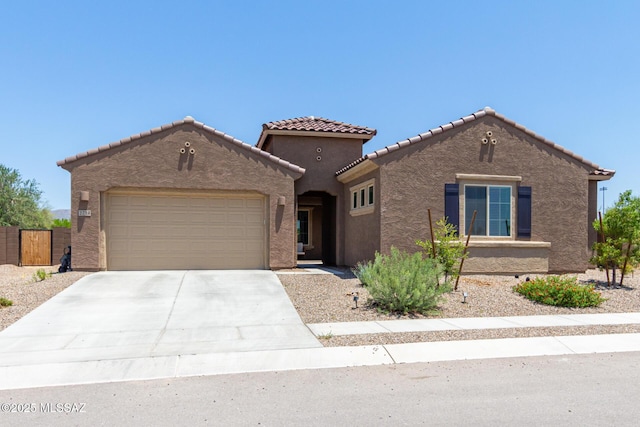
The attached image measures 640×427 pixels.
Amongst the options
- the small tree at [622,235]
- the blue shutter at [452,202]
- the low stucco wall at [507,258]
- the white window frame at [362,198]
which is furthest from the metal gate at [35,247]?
the small tree at [622,235]

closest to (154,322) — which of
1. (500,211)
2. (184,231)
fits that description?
(184,231)

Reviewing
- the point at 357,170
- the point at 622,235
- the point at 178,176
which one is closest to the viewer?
the point at 622,235

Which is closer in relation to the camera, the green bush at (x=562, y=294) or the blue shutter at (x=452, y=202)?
the green bush at (x=562, y=294)

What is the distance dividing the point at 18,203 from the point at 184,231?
95.3 ft

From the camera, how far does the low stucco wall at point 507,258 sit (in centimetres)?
1437

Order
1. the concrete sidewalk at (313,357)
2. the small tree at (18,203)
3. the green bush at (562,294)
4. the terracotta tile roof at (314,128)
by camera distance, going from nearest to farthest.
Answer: the concrete sidewalk at (313,357) < the green bush at (562,294) < the terracotta tile roof at (314,128) < the small tree at (18,203)

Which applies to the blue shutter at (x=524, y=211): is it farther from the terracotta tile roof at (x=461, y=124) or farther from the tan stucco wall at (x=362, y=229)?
the tan stucco wall at (x=362, y=229)

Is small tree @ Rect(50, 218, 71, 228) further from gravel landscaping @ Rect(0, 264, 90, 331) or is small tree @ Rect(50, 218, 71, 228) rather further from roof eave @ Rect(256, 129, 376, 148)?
roof eave @ Rect(256, 129, 376, 148)

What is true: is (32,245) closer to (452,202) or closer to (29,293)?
(29,293)

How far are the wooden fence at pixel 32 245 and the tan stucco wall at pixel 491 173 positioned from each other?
13.6 m

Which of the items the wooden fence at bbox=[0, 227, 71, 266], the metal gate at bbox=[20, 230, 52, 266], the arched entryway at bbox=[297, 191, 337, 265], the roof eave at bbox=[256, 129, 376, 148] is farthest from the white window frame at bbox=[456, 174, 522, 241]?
the metal gate at bbox=[20, 230, 52, 266]

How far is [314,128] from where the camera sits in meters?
17.1

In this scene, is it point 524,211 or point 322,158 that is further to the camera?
point 322,158

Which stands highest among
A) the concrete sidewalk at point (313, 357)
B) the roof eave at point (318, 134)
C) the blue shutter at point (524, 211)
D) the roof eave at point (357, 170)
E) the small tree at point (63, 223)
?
the roof eave at point (318, 134)
